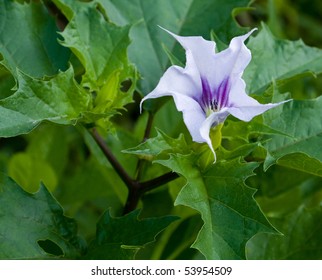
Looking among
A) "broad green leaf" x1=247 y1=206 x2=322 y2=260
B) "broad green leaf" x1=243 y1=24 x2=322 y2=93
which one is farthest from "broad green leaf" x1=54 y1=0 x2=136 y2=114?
"broad green leaf" x1=247 y1=206 x2=322 y2=260

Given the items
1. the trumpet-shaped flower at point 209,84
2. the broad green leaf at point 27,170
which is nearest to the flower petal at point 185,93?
the trumpet-shaped flower at point 209,84

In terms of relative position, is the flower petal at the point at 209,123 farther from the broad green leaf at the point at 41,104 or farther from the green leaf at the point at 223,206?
the broad green leaf at the point at 41,104

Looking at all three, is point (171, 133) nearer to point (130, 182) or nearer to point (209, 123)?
point (130, 182)

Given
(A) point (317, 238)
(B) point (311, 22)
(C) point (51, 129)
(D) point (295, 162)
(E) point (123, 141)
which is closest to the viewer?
(D) point (295, 162)

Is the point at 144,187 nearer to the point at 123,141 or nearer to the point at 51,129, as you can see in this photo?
the point at 123,141

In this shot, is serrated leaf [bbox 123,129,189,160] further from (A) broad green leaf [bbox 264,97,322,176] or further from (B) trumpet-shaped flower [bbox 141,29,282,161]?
(A) broad green leaf [bbox 264,97,322,176]

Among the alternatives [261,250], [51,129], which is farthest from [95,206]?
[261,250]

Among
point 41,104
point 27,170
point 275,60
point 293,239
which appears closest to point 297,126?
point 275,60
